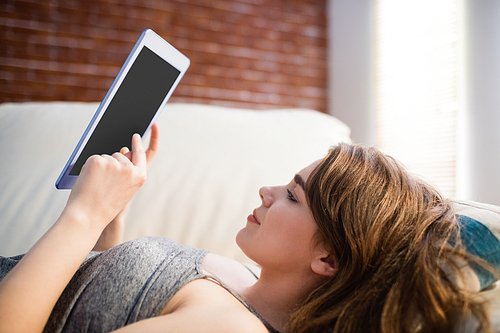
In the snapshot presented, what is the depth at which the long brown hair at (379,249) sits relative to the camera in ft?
1.77

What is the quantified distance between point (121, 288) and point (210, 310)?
185mm

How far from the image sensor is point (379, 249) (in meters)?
0.65

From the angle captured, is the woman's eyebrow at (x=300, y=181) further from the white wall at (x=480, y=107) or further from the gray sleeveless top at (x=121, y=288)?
the white wall at (x=480, y=107)

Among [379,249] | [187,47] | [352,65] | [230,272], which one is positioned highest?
[187,47]

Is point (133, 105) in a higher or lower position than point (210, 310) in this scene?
higher

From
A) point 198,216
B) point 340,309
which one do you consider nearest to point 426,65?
point 198,216

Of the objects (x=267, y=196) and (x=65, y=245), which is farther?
(x=267, y=196)

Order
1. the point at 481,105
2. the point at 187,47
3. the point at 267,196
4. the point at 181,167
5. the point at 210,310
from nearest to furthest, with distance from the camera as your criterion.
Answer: the point at 210,310, the point at 267,196, the point at 181,167, the point at 481,105, the point at 187,47

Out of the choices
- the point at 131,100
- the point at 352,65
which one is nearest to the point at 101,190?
the point at 131,100

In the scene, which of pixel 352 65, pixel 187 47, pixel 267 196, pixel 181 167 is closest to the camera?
pixel 267 196

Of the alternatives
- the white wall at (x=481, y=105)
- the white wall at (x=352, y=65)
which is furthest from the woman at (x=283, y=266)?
the white wall at (x=352, y=65)

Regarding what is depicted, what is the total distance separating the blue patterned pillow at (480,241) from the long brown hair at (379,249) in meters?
0.02

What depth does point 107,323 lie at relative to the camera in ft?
1.97

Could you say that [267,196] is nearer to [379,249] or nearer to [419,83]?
[379,249]
